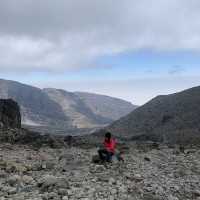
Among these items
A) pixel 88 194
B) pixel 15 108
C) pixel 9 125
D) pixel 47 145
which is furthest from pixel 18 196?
pixel 15 108

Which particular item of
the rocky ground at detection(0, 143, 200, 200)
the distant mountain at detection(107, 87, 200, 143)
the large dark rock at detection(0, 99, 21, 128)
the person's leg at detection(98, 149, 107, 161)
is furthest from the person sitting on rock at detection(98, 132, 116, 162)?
the distant mountain at detection(107, 87, 200, 143)

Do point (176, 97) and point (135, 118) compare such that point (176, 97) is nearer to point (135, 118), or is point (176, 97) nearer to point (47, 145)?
point (135, 118)

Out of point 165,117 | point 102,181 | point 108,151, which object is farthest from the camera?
point 165,117

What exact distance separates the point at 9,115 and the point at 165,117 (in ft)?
174

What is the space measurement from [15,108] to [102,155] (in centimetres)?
4180

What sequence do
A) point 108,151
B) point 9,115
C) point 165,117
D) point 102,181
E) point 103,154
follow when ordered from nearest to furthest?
point 102,181 → point 108,151 → point 103,154 → point 9,115 → point 165,117

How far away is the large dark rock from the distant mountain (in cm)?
2963

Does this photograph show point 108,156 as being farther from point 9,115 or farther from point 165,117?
point 165,117

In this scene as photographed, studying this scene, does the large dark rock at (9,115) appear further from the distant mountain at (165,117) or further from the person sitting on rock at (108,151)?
the person sitting on rock at (108,151)

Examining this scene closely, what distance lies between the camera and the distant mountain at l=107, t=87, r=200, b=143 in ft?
331

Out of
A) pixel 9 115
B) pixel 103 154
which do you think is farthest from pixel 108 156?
pixel 9 115

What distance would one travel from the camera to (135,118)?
128 m

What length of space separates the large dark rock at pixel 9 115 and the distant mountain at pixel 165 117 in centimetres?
2963

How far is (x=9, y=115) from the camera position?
66.0 m
